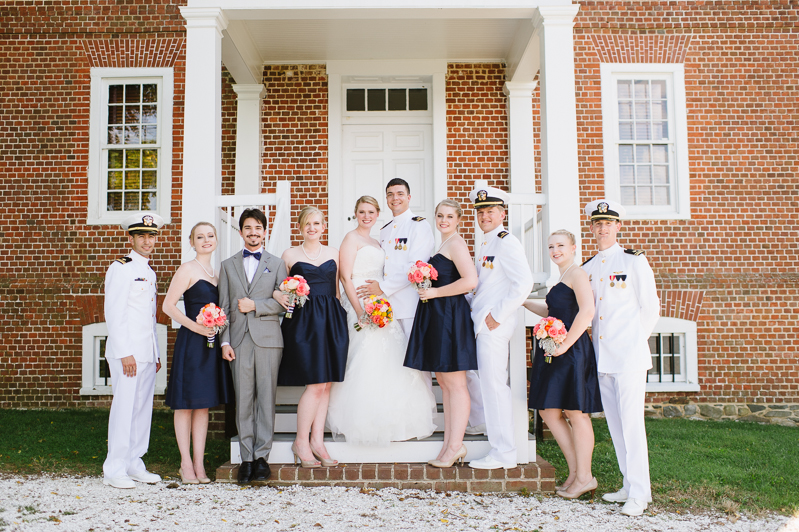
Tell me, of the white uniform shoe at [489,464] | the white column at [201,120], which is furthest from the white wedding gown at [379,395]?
the white column at [201,120]

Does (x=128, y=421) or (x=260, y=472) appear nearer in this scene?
(x=260, y=472)

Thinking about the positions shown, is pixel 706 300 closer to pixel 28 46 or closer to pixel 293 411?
pixel 293 411

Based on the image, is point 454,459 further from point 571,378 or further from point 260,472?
point 260,472

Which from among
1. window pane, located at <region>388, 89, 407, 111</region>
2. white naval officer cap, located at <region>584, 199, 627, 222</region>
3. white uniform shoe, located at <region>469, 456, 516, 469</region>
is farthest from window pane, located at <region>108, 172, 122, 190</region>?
white naval officer cap, located at <region>584, 199, 627, 222</region>

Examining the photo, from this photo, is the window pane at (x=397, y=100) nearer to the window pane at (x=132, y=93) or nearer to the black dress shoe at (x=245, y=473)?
the window pane at (x=132, y=93)

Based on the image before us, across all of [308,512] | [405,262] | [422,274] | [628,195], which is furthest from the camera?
[628,195]

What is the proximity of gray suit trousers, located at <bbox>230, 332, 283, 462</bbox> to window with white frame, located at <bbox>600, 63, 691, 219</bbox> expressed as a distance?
568 cm

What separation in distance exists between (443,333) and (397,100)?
485cm

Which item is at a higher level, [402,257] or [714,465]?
[402,257]

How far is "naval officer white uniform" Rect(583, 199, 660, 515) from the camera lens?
434 cm

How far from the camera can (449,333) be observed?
15.6 ft

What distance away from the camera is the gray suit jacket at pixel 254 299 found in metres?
4.72

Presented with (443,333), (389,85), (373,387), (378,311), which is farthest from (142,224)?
(389,85)

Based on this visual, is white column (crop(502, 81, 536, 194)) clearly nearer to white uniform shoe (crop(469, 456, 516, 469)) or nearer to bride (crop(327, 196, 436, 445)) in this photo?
bride (crop(327, 196, 436, 445))
